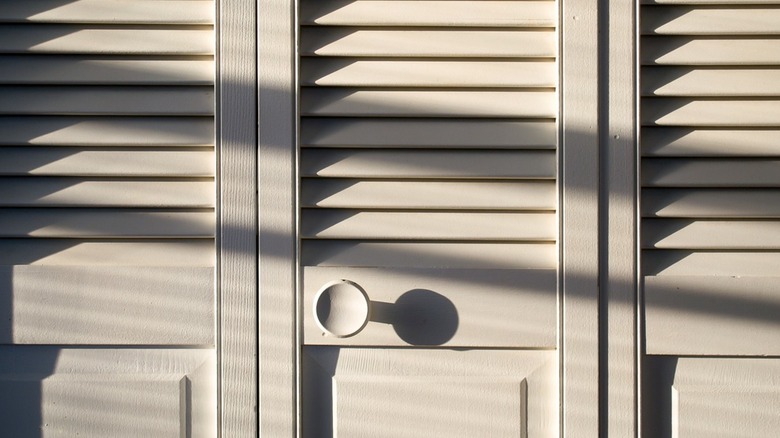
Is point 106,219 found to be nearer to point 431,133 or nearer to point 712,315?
point 431,133

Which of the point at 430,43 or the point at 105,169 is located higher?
the point at 430,43

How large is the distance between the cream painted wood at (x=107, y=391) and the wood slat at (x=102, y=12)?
1.84 feet

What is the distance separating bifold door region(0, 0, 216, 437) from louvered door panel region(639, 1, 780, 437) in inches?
29.7

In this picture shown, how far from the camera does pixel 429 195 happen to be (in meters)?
1.37

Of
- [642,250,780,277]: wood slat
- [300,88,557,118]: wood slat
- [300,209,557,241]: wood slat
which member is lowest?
[642,250,780,277]: wood slat

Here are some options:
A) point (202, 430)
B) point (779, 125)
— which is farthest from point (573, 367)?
point (202, 430)

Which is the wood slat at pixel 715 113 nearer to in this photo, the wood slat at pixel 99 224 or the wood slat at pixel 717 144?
the wood slat at pixel 717 144

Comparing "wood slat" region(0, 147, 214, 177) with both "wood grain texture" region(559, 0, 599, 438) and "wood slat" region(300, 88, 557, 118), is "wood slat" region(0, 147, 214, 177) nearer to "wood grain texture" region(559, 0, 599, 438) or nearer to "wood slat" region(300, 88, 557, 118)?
"wood slat" region(300, 88, 557, 118)

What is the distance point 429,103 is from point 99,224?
0.60m

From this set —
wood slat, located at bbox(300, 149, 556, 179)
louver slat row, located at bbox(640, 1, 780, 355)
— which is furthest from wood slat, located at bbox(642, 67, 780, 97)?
wood slat, located at bbox(300, 149, 556, 179)

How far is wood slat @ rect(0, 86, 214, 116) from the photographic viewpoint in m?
1.37

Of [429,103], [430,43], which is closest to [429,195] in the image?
[429,103]

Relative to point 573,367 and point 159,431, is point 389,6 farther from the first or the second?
point 159,431

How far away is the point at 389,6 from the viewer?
4.51 ft
